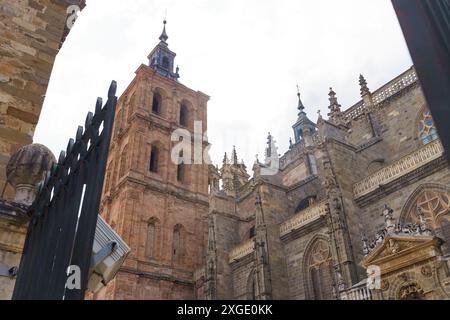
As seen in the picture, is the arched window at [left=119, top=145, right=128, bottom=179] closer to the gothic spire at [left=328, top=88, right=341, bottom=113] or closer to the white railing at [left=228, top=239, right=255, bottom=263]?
the white railing at [left=228, top=239, right=255, bottom=263]

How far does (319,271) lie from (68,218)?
16477 mm

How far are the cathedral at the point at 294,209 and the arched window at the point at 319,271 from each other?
0.04 m

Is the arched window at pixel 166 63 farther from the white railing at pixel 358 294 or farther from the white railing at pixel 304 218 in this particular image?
the white railing at pixel 358 294

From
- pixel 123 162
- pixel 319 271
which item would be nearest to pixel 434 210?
pixel 319 271

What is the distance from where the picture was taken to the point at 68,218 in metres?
2.27

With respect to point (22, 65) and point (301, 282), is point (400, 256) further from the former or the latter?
point (22, 65)

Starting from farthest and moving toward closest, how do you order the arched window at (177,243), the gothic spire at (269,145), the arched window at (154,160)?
the gothic spire at (269,145)
the arched window at (154,160)
the arched window at (177,243)

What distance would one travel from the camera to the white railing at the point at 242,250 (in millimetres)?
21031

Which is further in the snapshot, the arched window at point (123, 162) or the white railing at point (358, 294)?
the arched window at point (123, 162)

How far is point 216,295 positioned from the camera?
826 inches

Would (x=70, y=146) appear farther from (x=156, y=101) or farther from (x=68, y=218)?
(x=156, y=101)

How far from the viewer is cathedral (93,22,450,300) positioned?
13.2 metres

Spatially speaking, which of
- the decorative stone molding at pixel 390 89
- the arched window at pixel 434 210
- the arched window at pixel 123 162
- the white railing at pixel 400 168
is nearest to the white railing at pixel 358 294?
the arched window at pixel 434 210
